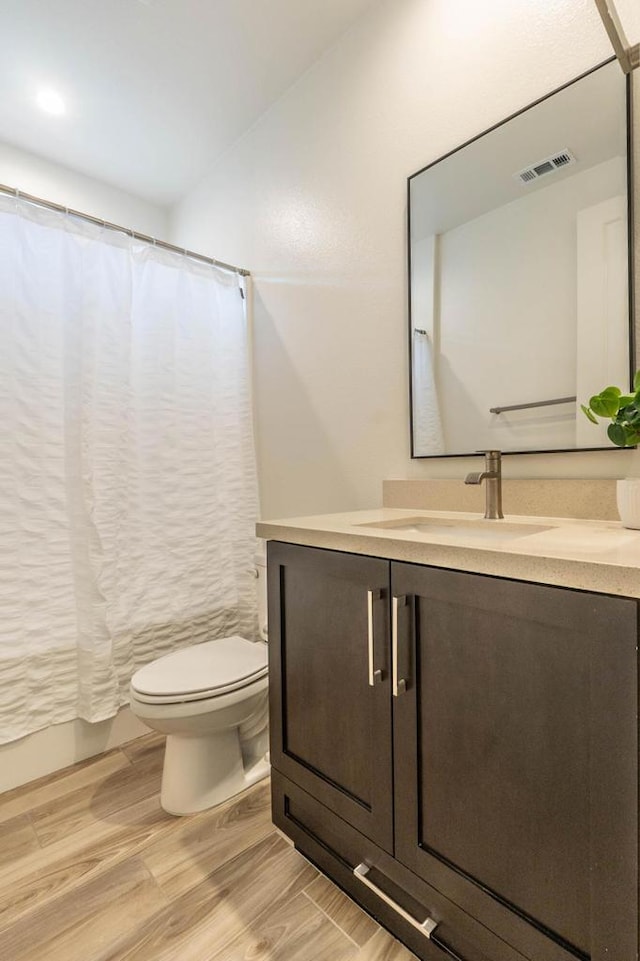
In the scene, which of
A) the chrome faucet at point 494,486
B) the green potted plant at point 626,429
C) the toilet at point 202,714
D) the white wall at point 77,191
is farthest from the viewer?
the white wall at point 77,191

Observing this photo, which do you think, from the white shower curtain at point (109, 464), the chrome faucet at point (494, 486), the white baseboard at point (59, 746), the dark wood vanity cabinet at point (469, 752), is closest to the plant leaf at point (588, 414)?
the chrome faucet at point (494, 486)

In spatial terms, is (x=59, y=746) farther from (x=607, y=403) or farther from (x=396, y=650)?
(x=607, y=403)

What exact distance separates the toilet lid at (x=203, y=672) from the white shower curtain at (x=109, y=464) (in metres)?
0.35

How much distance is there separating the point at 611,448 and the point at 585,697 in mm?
701

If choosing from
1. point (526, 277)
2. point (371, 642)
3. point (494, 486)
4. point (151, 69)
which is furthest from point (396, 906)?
point (151, 69)

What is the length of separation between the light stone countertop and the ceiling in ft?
5.93

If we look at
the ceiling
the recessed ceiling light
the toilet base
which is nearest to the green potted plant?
the toilet base

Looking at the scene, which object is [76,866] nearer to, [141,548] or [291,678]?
[291,678]

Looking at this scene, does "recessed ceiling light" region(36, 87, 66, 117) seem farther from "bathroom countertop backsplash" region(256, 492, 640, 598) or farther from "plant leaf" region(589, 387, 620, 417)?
"plant leaf" region(589, 387, 620, 417)

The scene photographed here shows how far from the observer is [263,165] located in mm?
2102

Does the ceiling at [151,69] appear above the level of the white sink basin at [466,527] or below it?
above

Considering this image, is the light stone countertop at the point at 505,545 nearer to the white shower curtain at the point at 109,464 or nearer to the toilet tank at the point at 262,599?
the toilet tank at the point at 262,599

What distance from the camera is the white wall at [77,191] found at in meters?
2.21

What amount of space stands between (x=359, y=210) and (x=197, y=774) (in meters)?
2.02
